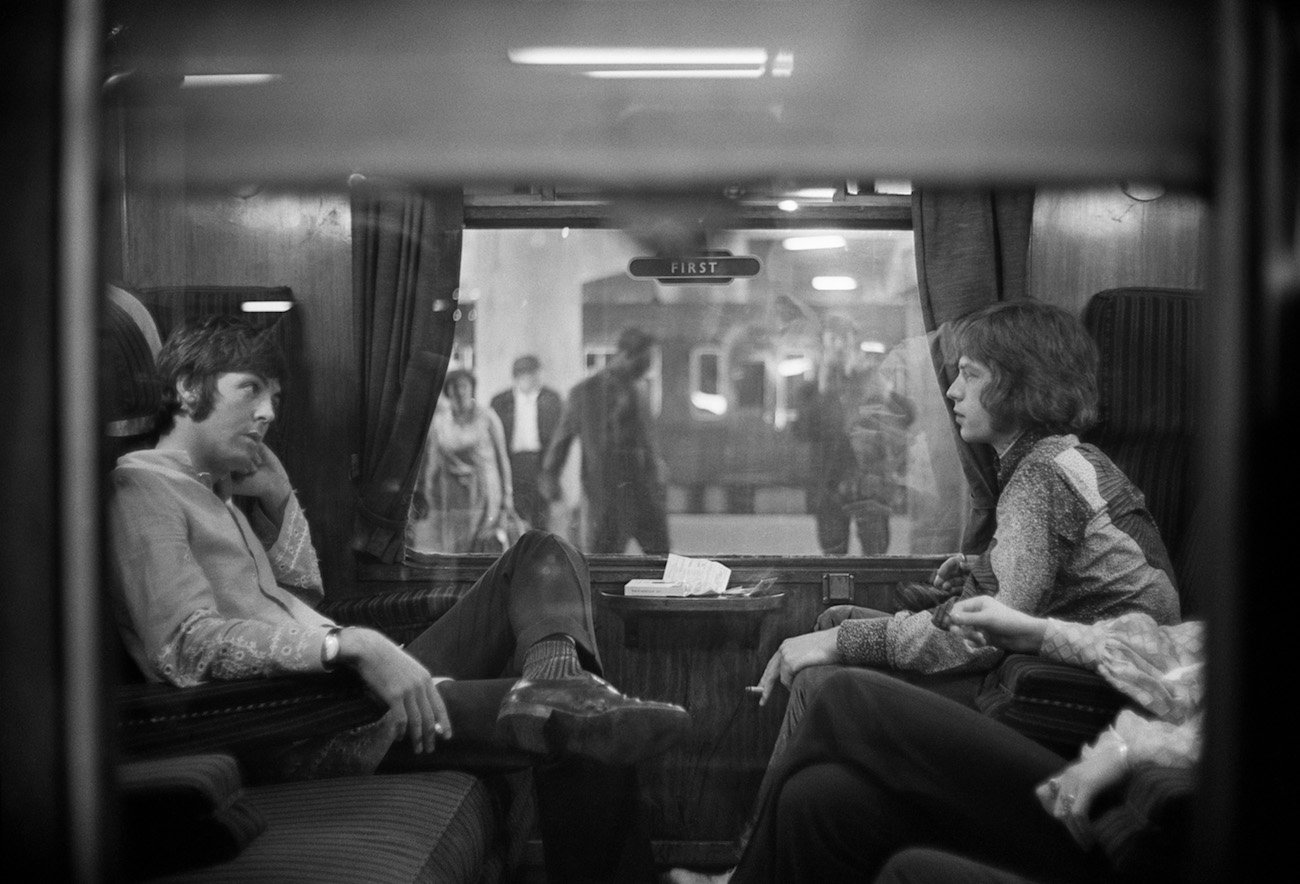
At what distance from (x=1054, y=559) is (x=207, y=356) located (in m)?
1.20

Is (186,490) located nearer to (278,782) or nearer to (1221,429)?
(278,782)

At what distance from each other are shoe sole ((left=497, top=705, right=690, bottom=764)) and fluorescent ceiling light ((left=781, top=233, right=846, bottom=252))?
70cm

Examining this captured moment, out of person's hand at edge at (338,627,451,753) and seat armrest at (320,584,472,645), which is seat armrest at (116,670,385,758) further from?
seat armrest at (320,584,472,645)

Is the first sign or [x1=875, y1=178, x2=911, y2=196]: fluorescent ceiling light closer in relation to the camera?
[x1=875, y1=178, x2=911, y2=196]: fluorescent ceiling light

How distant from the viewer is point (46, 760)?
694 mm

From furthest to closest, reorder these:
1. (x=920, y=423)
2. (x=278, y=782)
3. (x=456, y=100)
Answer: (x=920, y=423), (x=278, y=782), (x=456, y=100)

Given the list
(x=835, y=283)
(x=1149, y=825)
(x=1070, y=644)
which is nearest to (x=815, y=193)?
(x=835, y=283)

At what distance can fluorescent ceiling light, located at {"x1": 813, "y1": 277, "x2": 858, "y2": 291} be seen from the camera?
160cm

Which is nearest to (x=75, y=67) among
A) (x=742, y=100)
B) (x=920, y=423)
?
(x=742, y=100)

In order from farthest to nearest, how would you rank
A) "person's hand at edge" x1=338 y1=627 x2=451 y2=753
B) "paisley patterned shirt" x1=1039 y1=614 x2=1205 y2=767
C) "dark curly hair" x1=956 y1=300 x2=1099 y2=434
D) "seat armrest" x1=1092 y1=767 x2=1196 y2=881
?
"dark curly hair" x1=956 y1=300 x2=1099 y2=434 → "person's hand at edge" x1=338 y1=627 x2=451 y2=753 → "paisley patterned shirt" x1=1039 y1=614 x2=1205 y2=767 → "seat armrest" x1=1092 y1=767 x2=1196 y2=881

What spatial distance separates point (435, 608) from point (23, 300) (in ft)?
2.63

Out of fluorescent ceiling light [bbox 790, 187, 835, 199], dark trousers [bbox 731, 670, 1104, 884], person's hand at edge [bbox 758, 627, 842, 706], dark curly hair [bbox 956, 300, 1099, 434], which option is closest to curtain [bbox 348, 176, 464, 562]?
fluorescent ceiling light [bbox 790, 187, 835, 199]

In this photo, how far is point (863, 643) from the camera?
1440mm

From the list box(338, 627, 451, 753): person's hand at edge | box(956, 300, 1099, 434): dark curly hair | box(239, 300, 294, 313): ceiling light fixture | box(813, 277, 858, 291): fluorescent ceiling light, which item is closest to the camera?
box(338, 627, 451, 753): person's hand at edge
